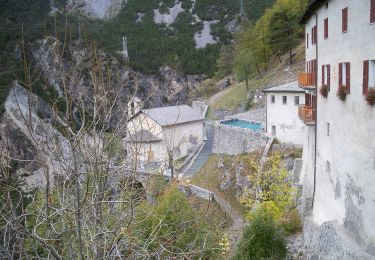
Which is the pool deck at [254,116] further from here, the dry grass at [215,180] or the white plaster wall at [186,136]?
the dry grass at [215,180]

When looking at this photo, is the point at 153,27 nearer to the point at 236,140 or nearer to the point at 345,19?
the point at 236,140

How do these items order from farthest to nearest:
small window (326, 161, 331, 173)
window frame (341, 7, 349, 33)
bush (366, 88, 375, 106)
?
small window (326, 161, 331, 173)
window frame (341, 7, 349, 33)
bush (366, 88, 375, 106)

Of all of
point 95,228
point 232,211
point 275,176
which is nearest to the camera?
point 95,228

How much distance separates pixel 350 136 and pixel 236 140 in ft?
74.9

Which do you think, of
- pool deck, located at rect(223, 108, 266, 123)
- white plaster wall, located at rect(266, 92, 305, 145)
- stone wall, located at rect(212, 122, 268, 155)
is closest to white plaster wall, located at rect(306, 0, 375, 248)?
white plaster wall, located at rect(266, 92, 305, 145)

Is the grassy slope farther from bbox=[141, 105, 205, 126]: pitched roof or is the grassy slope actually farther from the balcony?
the balcony

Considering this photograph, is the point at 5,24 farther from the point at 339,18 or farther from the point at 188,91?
the point at 339,18

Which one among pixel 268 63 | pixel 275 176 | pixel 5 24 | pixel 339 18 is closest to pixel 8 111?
pixel 5 24

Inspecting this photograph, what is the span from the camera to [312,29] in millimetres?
24297

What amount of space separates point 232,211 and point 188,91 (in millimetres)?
55643

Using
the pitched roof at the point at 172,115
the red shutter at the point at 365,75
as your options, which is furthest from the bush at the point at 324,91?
the pitched roof at the point at 172,115

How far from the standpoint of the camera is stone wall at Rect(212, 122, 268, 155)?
35844 mm

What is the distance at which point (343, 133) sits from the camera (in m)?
16.8

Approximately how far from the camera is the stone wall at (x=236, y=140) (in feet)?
118
